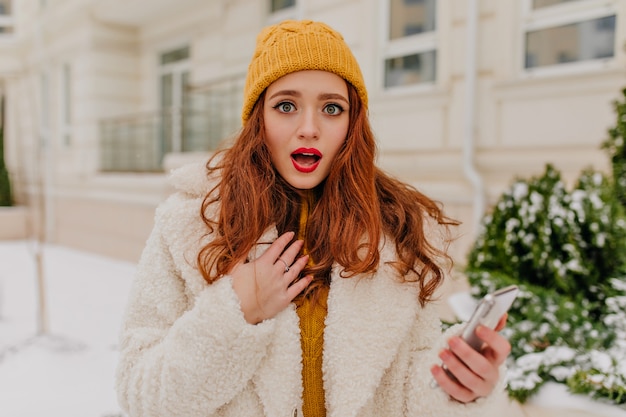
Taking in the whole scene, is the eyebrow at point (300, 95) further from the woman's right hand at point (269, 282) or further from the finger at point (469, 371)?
the finger at point (469, 371)

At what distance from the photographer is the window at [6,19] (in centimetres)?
1247

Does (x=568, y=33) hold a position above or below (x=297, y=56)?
above

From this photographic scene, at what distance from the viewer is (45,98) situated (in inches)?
440

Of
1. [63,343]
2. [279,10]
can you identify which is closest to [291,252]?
[63,343]

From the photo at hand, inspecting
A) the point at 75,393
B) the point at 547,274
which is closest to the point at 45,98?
the point at 75,393

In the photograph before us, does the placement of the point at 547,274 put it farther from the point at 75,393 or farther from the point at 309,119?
the point at 75,393

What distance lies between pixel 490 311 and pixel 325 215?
48 centimetres

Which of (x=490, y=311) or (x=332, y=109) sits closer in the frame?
(x=490, y=311)

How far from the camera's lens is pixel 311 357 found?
116 centimetres

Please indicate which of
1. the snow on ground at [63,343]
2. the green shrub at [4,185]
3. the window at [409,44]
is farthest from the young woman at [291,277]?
the green shrub at [4,185]

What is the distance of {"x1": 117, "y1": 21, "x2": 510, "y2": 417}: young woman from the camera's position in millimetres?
1058

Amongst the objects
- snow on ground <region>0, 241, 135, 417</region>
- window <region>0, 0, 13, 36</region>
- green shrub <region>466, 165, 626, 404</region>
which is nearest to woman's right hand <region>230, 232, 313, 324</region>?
green shrub <region>466, 165, 626, 404</region>

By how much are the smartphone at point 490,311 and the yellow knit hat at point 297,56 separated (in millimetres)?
591

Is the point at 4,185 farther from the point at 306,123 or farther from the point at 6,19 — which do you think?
the point at 306,123
